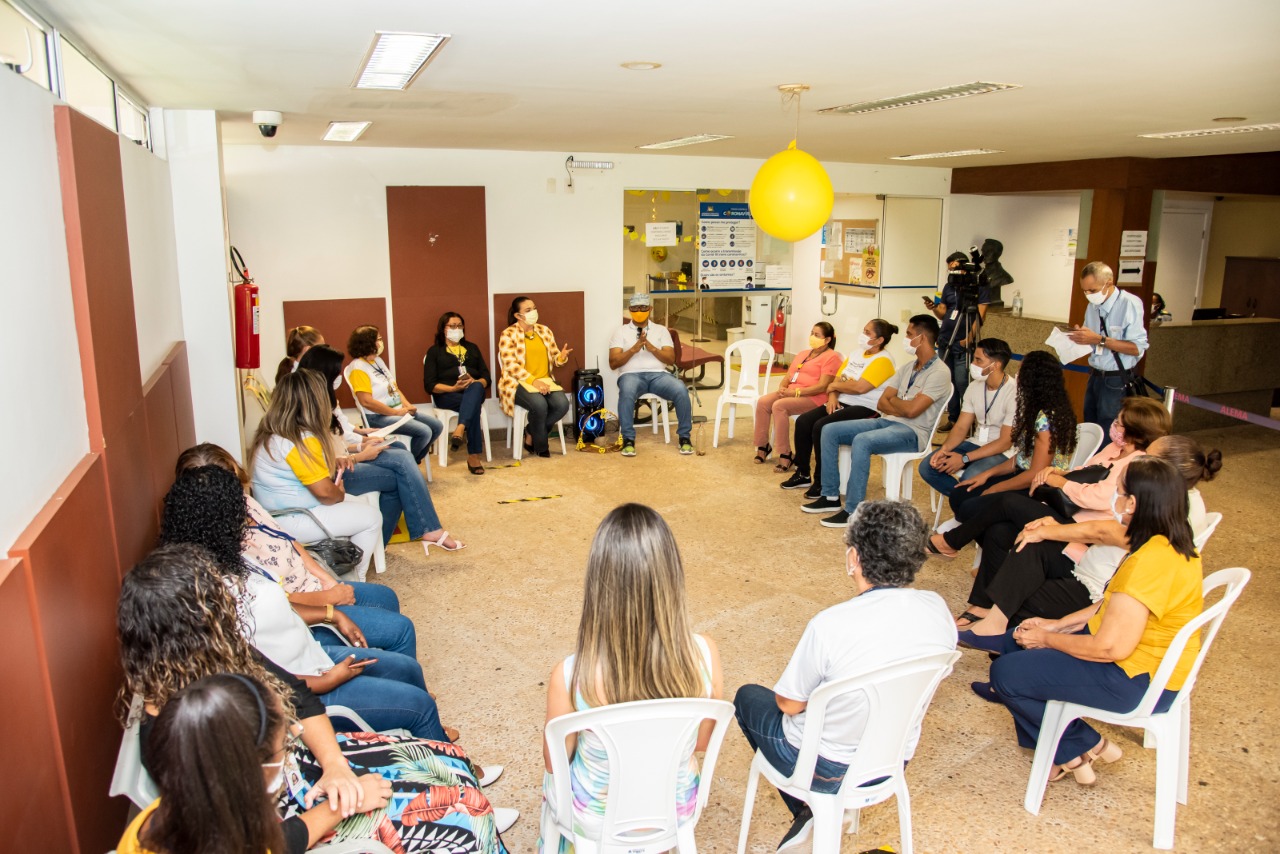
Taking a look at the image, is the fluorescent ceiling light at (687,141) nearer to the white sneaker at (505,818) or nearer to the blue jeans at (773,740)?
the blue jeans at (773,740)

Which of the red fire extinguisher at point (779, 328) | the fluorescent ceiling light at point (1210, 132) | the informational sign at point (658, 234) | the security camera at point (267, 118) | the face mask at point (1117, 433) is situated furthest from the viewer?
the red fire extinguisher at point (779, 328)

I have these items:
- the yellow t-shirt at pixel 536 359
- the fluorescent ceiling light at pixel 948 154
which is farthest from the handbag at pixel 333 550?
the fluorescent ceiling light at pixel 948 154

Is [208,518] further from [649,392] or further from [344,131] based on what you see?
[649,392]

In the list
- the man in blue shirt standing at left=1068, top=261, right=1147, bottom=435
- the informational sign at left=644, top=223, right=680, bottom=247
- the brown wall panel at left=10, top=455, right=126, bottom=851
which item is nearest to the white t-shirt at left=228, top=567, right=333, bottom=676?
the brown wall panel at left=10, top=455, right=126, bottom=851

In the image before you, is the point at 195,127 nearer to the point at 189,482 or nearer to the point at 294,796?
the point at 189,482

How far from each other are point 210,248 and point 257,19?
2789 millimetres

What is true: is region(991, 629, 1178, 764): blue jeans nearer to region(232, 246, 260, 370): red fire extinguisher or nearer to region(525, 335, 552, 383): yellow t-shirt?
region(232, 246, 260, 370): red fire extinguisher

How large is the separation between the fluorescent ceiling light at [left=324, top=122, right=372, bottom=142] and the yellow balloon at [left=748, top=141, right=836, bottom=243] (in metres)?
2.97

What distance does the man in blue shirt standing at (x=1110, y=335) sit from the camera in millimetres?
6062

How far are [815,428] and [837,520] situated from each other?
859mm

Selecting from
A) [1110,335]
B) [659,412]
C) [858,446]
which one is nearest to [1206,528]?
[858,446]

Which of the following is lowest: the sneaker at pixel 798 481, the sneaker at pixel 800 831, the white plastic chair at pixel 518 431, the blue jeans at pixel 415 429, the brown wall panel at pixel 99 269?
the sneaker at pixel 800 831

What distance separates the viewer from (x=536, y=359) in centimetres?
768

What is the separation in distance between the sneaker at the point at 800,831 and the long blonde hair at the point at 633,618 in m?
0.84
